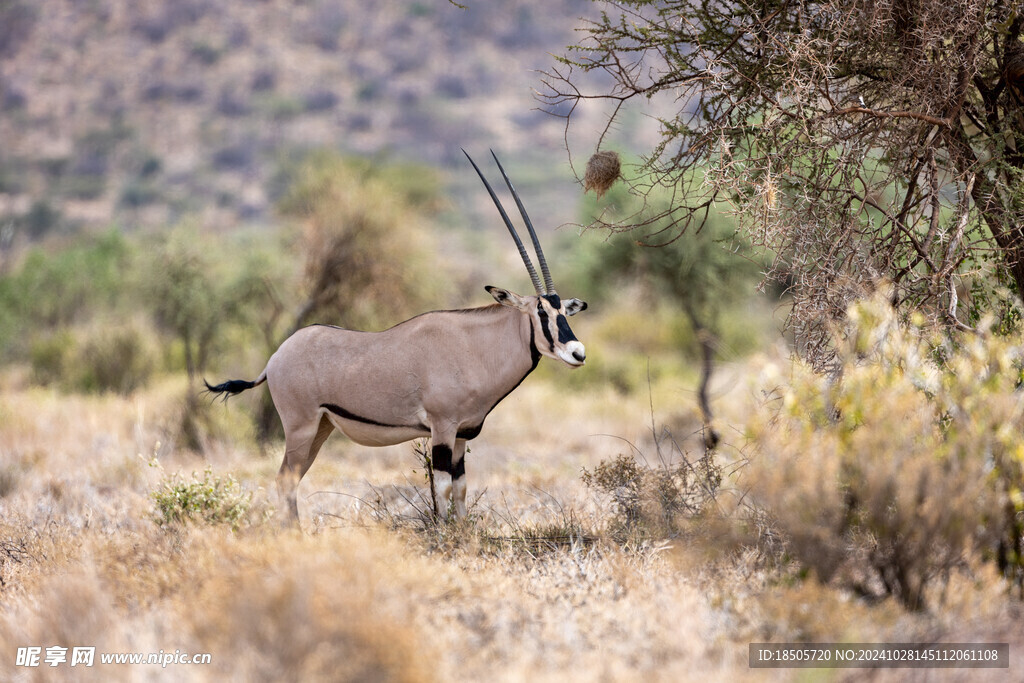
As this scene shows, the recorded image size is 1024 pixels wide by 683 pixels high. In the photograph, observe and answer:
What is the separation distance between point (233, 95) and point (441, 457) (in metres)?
54.5

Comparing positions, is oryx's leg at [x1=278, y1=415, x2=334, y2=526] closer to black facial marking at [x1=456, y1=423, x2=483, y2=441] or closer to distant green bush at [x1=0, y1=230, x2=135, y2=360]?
black facial marking at [x1=456, y1=423, x2=483, y2=441]

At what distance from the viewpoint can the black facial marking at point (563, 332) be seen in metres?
5.91

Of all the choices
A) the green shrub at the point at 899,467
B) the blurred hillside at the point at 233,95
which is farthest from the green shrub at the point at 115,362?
the blurred hillside at the point at 233,95

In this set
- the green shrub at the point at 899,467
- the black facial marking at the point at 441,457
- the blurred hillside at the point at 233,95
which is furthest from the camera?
the blurred hillside at the point at 233,95

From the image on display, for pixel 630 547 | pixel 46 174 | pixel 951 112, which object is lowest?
pixel 630 547

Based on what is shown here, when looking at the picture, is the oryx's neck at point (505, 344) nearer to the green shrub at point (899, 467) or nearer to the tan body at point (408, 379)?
the tan body at point (408, 379)

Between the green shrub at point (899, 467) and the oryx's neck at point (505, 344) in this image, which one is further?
the oryx's neck at point (505, 344)

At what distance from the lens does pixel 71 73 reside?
173 feet

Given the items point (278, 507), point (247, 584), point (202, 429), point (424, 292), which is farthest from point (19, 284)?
point (247, 584)

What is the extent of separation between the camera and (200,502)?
6.23m

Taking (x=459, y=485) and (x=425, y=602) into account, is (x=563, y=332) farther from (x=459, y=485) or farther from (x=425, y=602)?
(x=425, y=602)

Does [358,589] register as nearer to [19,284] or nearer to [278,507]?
[278,507]

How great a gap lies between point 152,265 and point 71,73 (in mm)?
46709

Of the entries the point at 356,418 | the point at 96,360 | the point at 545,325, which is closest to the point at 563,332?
the point at 545,325
